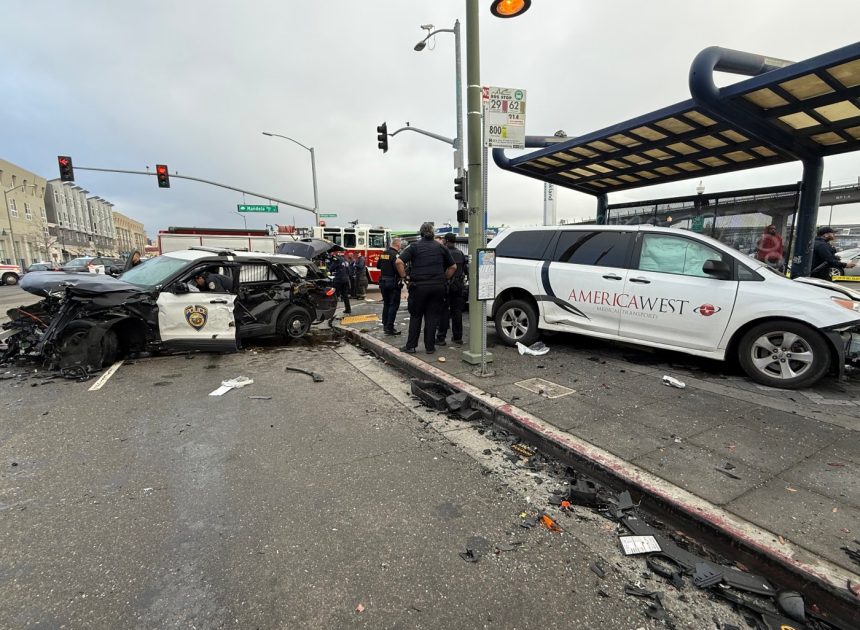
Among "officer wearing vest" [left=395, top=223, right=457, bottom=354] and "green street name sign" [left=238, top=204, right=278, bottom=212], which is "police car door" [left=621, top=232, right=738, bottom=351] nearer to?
"officer wearing vest" [left=395, top=223, right=457, bottom=354]

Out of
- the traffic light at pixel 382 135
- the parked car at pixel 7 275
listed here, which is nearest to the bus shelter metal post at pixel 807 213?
the traffic light at pixel 382 135

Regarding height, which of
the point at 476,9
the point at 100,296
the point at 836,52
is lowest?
the point at 100,296

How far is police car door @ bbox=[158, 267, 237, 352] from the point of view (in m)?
6.30

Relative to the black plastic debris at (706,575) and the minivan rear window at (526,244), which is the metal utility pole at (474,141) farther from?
the black plastic debris at (706,575)

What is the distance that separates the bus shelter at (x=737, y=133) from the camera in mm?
5539

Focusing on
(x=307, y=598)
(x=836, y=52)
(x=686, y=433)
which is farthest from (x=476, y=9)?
(x=307, y=598)

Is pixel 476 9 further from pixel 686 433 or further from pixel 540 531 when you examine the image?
pixel 540 531

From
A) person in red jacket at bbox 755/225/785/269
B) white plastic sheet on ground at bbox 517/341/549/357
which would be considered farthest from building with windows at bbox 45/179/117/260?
person in red jacket at bbox 755/225/785/269

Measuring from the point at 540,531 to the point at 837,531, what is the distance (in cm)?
166

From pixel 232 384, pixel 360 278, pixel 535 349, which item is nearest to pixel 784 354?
pixel 535 349

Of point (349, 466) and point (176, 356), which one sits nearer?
point (349, 466)

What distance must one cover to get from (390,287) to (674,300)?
192 inches

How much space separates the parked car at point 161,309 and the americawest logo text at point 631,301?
5030 mm

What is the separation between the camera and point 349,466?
131 inches
